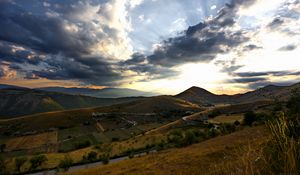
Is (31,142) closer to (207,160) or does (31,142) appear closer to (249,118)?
(249,118)

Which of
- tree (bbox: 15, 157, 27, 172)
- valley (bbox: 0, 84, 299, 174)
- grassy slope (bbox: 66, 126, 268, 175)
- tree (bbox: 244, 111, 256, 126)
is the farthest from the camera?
tree (bbox: 15, 157, 27, 172)

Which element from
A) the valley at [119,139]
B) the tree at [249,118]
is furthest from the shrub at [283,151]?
the tree at [249,118]

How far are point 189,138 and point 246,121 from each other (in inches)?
1136

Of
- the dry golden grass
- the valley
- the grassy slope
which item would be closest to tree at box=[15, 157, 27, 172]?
the valley

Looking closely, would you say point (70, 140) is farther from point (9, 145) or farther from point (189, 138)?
point (189, 138)

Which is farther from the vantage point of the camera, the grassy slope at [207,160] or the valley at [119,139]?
the valley at [119,139]

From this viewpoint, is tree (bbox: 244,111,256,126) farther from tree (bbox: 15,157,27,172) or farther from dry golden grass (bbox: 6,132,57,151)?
dry golden grass (bbox: 6,132,57,151)

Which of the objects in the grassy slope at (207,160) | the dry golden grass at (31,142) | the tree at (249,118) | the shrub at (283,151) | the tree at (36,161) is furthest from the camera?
the dry golden grass at (31,142)

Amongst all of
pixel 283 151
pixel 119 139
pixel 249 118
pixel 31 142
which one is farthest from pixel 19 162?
pixel 283 151

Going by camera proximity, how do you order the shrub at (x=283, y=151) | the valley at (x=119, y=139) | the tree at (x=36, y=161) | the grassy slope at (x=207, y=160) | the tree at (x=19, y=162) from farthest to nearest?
the tree at (x=36, y=161) < the tree at (x=19, y=162) < the valley at (x=119, y=139) < the grassy slope at (x=207, y=160) < the shrub at (x=283, y=151)

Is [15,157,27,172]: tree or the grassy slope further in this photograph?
[15,157,27,172]: tree

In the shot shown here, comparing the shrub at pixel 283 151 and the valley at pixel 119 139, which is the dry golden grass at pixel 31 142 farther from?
the shrub at pixel 283 151

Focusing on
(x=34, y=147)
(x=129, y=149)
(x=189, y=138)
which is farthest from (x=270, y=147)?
(x=34, y=147)

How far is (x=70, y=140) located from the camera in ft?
491
